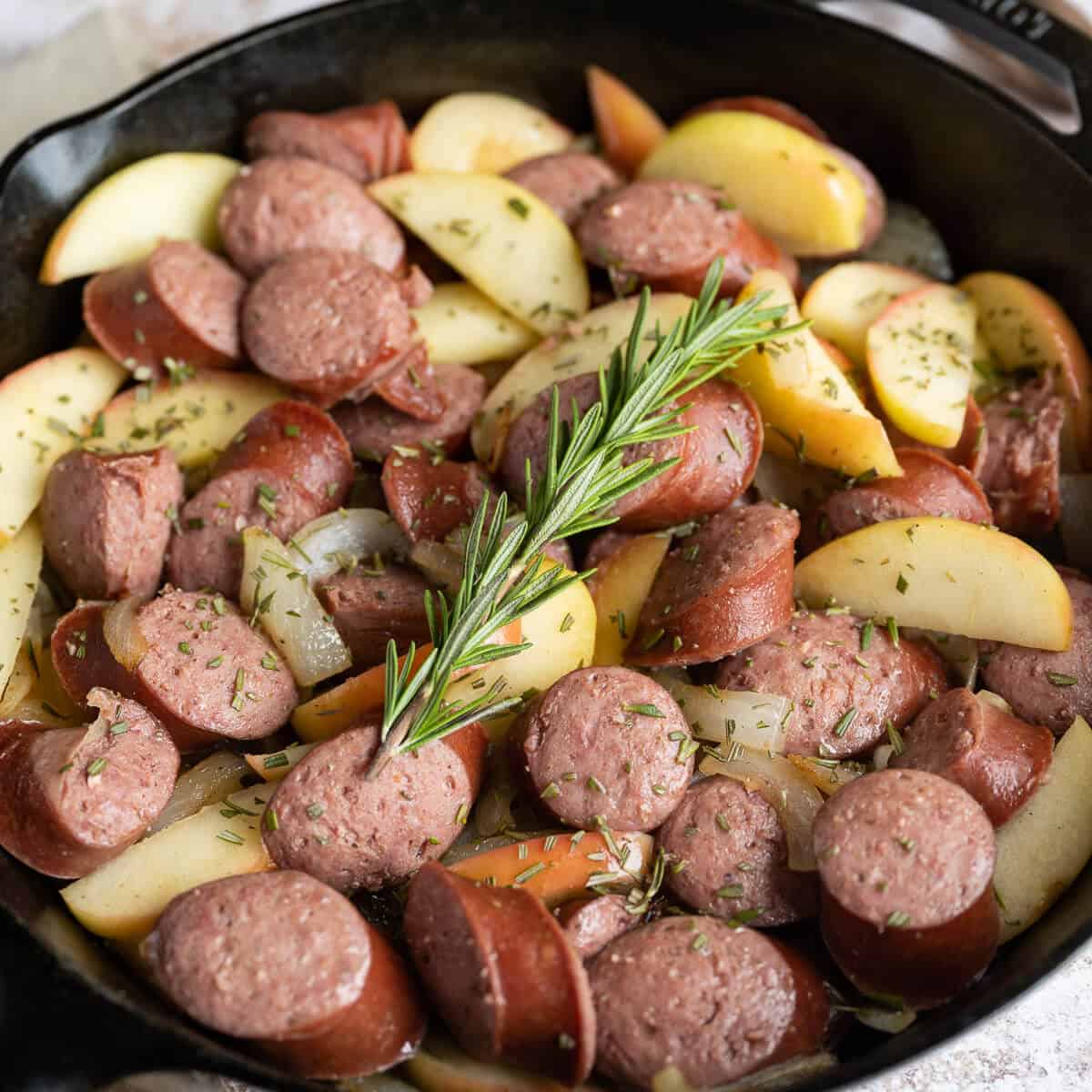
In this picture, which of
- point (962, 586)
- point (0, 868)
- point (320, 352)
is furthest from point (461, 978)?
point (320, 352)

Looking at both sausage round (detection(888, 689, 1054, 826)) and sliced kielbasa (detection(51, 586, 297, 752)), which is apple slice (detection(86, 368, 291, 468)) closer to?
sliced kielbasa (detection(51, 586, 297, 752))

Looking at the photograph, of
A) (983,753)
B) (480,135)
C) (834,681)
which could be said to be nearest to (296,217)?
(480,135)

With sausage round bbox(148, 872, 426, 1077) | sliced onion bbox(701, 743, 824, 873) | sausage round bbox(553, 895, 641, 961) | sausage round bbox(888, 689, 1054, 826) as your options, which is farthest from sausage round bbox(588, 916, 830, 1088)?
sausage round bbox(888, 689, 1054, 826)

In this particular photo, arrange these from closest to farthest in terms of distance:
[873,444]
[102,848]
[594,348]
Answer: [102,848] → [873,444] → [594,348]

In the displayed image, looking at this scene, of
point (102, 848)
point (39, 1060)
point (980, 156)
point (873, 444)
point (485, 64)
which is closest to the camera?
point (39, 1060)

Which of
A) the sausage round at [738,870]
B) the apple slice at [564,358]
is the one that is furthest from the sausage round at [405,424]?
the sausage round at [738,870]

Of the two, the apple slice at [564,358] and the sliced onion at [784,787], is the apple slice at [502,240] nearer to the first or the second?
the apple slice at [564,358]

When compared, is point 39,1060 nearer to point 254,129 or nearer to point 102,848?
point 102,848
